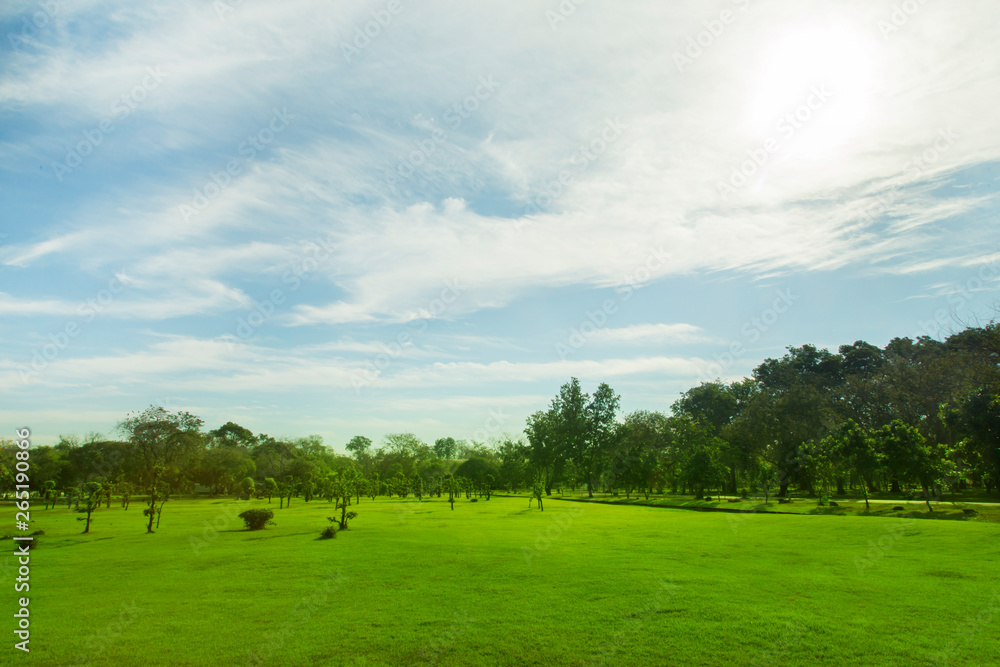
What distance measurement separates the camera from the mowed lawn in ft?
32.6

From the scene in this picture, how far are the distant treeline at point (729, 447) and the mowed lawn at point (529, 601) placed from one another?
1388 centimetres

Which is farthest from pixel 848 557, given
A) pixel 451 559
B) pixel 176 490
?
pixel 176 490

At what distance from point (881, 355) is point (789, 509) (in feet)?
174

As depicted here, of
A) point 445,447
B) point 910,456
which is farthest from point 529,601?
point 445,447

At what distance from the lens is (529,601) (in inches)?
517

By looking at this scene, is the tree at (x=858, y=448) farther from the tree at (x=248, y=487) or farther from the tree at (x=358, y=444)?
the tree at (x=358, y=444)

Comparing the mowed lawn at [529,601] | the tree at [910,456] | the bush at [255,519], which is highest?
the tree at [910,456]

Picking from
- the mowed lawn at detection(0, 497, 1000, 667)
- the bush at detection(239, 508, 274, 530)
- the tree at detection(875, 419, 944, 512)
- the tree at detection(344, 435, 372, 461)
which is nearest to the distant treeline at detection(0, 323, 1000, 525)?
the tree at detection(875, 419, 944, 512)

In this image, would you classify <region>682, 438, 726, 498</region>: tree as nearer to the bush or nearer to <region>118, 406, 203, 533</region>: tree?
the bush

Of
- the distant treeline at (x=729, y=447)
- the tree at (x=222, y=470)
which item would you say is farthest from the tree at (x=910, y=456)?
the tree at (x=222, y=470)

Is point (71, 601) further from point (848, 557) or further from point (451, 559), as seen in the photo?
point (848, 557)

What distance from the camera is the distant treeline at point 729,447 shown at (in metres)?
37.5

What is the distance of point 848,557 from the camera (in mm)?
18031

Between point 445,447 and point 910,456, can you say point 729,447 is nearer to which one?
point 910,456
